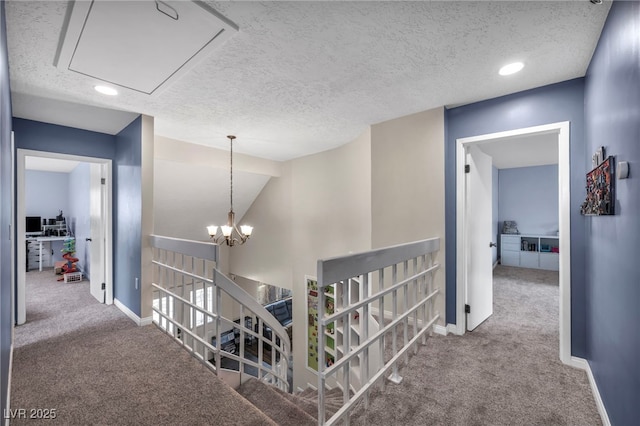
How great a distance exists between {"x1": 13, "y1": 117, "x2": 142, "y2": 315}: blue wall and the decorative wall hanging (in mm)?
3761

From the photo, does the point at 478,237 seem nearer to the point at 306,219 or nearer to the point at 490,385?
the point at 490,385

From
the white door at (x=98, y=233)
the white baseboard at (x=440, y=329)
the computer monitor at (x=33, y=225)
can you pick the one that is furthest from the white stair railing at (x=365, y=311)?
the computer monitor at (x=33, y=225)

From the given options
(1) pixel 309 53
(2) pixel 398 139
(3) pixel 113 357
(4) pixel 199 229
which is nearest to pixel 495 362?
(2) pixel 398 139

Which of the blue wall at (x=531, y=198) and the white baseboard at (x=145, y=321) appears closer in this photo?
the white baseboard at (x=145, y=321)

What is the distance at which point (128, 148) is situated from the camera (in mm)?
3291

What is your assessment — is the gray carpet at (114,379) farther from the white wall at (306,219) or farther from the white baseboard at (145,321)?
the white wall at (306,219)

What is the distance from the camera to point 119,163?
3.51m

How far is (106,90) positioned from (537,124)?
3670mm

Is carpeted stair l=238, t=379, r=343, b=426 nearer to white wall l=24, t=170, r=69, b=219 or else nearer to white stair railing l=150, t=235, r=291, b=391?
white stair railing l=150, t=235, r=291, b=391

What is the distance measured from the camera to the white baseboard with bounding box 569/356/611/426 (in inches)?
62.2

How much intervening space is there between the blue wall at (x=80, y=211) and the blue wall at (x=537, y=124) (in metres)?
5.47

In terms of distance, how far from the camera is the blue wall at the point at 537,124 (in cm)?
215

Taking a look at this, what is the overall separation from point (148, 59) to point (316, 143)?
8.49 ft

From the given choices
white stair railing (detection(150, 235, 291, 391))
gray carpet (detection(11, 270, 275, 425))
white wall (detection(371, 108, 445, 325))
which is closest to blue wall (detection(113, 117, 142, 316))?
white stair railing (detection(150, 235, 291, 391))
